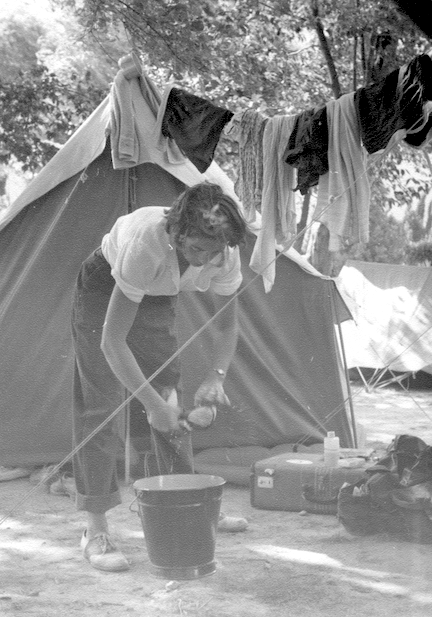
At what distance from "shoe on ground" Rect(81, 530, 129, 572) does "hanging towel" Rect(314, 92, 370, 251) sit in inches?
50.8

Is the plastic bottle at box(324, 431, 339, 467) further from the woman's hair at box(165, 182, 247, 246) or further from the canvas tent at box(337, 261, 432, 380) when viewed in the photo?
the canvas tent at box(337, 261, 432, 380)

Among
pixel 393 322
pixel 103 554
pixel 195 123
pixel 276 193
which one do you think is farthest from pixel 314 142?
pixel 393 322

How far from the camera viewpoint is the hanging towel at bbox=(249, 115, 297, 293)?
3.30m

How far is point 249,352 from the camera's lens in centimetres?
448

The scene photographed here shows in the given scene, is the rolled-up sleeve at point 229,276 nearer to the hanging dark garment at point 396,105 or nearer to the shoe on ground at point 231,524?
the hanging dark garment at point 396,105

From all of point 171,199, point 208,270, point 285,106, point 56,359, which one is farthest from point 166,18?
point 208,270

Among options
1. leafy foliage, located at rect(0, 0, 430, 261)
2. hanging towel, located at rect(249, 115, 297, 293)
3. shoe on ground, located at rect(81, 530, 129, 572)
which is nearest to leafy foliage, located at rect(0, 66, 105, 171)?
leafy foliage, located at rect(0, 0, 430, 261)

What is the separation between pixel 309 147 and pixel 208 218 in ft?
2.38

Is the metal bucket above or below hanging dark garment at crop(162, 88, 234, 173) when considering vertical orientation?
below

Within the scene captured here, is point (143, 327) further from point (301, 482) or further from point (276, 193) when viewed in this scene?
point (301, 482)

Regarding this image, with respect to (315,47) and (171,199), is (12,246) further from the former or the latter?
(315,47)

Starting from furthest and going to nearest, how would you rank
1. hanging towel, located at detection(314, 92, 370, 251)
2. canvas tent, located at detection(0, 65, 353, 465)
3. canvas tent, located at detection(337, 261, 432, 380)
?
canvas tent, located at detection(337, 261, 432, 380), canvas tent, located at detection(0, 65, 353, 465), hanging towel, located at detection(314, 92, 370, 251)

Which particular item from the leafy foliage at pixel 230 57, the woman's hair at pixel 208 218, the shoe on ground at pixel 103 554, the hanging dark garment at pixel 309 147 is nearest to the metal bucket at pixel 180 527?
the shoe on ground at pixel 103 554

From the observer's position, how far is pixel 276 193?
3.38 meters
